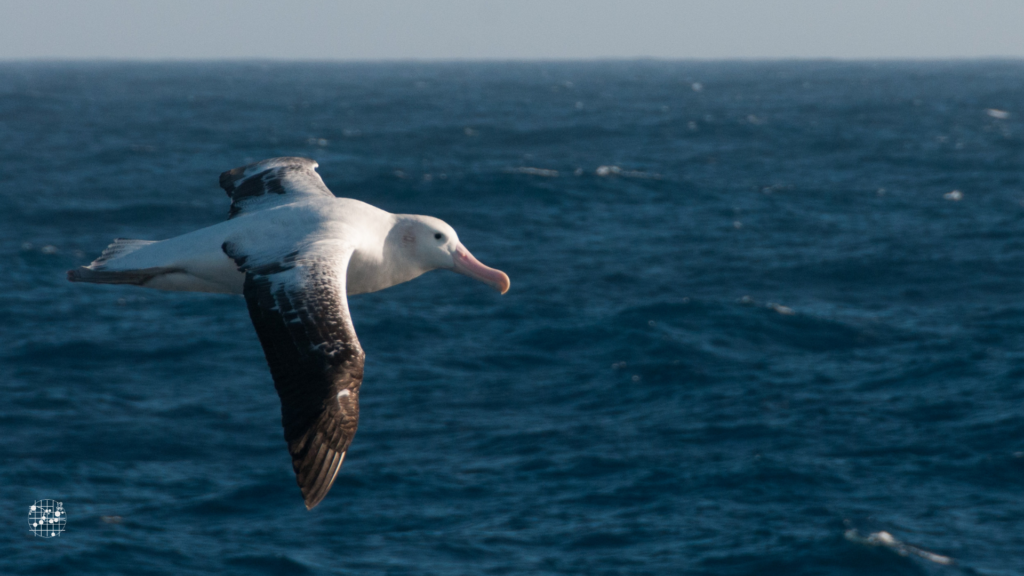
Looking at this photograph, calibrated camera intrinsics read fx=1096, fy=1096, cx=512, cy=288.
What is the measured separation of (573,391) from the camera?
97.5 ft

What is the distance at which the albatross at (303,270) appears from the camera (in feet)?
24.9

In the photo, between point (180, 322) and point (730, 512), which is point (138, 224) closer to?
point (180, 322)

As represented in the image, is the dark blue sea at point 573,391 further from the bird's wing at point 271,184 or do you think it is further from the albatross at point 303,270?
the albatross at point 303,270

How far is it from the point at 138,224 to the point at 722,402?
30.3 metres

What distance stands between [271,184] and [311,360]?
165 inches

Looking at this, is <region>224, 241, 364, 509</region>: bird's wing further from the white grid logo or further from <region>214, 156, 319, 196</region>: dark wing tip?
the white grid logo

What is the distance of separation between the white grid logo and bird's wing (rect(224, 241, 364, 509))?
56.5 ft

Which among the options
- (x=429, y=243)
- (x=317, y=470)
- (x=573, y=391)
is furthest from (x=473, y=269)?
(x=573, y=391)

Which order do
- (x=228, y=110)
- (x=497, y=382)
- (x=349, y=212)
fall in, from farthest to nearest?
1. (x=228, y=110)
2. (x=497, y=382)
3. (x=349, y=212)

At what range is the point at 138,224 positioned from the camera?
4844 centimetres

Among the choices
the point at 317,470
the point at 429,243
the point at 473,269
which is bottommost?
the point at 317,470

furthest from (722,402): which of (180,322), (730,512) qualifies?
(180,322)

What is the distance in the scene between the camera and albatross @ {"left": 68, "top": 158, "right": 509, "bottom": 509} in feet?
24.9

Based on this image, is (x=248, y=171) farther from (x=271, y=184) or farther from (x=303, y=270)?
(x=303, y=270)
